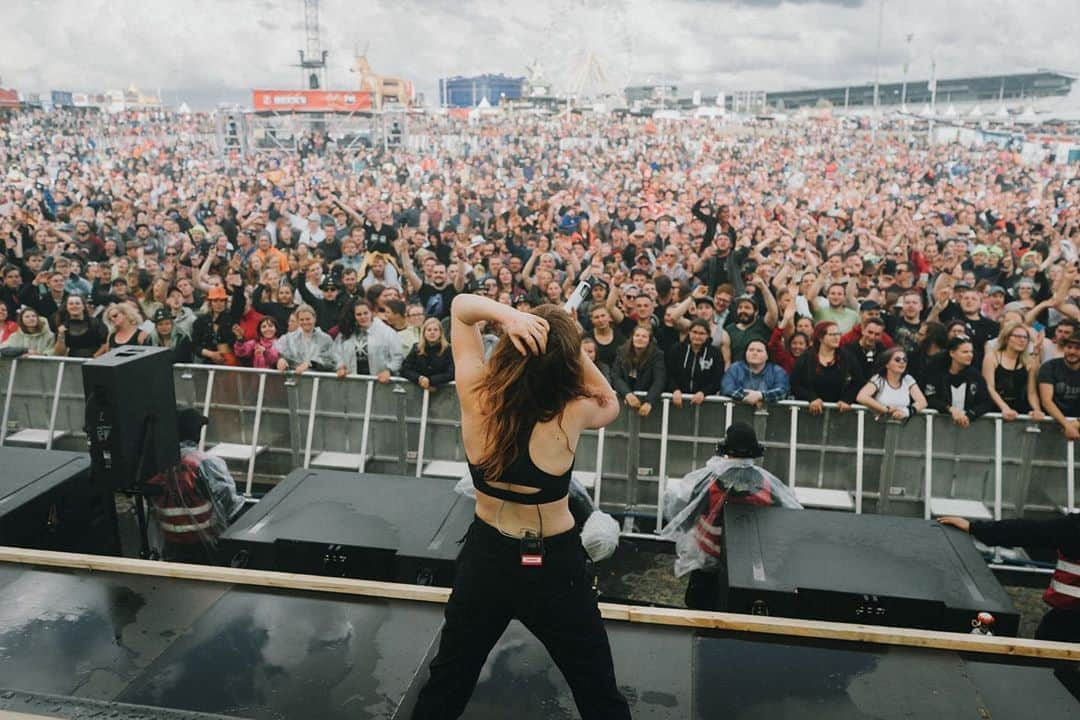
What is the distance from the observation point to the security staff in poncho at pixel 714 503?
12.4ft

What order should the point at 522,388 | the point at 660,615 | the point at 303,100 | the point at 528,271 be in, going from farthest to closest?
the point at 303,100 → the point at 528,271 → the point at 660,615 → the point at 522,388

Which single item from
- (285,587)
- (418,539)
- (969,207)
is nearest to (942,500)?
(418,539)

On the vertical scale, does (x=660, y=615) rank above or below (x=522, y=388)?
below

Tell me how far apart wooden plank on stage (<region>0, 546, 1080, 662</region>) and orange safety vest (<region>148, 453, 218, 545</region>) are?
2.37 feet

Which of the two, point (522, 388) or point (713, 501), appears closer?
point (522, 388)

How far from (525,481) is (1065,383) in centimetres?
431

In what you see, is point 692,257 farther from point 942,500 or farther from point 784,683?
point 784,683

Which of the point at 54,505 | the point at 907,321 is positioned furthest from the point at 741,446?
the point at 54,505

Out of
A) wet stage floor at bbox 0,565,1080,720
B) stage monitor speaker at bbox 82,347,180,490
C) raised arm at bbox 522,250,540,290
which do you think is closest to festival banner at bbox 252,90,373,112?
raised arm at bbox 522,250,540,290

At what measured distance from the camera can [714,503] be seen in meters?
3.84

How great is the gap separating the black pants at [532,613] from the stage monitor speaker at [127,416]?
207cm

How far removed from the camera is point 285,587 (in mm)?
3182

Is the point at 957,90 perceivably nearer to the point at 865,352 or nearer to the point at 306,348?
the point at 865,352

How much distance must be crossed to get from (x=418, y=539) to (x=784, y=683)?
150 centimetres
